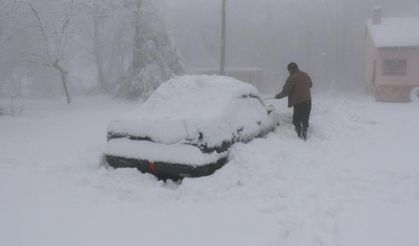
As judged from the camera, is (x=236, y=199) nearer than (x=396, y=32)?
Yes

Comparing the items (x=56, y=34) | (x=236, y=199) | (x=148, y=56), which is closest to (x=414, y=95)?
(x=148, y=56)

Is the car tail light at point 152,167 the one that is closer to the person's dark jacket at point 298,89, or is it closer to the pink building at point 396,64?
the person's dark jacket at point 298,89

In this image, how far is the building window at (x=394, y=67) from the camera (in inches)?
992

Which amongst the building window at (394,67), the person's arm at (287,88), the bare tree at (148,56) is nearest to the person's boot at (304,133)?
the person's arm at (287,88)

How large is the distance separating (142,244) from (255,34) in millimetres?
37385

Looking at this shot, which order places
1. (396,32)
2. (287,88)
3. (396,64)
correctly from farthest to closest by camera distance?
(396,32), (396,64), (287,88)

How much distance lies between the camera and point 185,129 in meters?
6.84

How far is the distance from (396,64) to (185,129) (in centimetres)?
2177

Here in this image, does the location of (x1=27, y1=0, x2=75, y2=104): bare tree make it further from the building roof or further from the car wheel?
the car wheel

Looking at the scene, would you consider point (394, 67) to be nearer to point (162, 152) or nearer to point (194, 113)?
point (194, 113)

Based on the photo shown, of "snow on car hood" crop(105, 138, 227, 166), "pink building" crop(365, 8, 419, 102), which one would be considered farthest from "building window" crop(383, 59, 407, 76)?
"snow on car hood" crop(105, 138, 227, 166)

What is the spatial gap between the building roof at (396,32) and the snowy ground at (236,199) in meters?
17.1

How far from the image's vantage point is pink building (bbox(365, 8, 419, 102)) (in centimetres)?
2456

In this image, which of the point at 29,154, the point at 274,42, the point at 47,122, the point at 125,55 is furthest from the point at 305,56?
the point at 29,154
